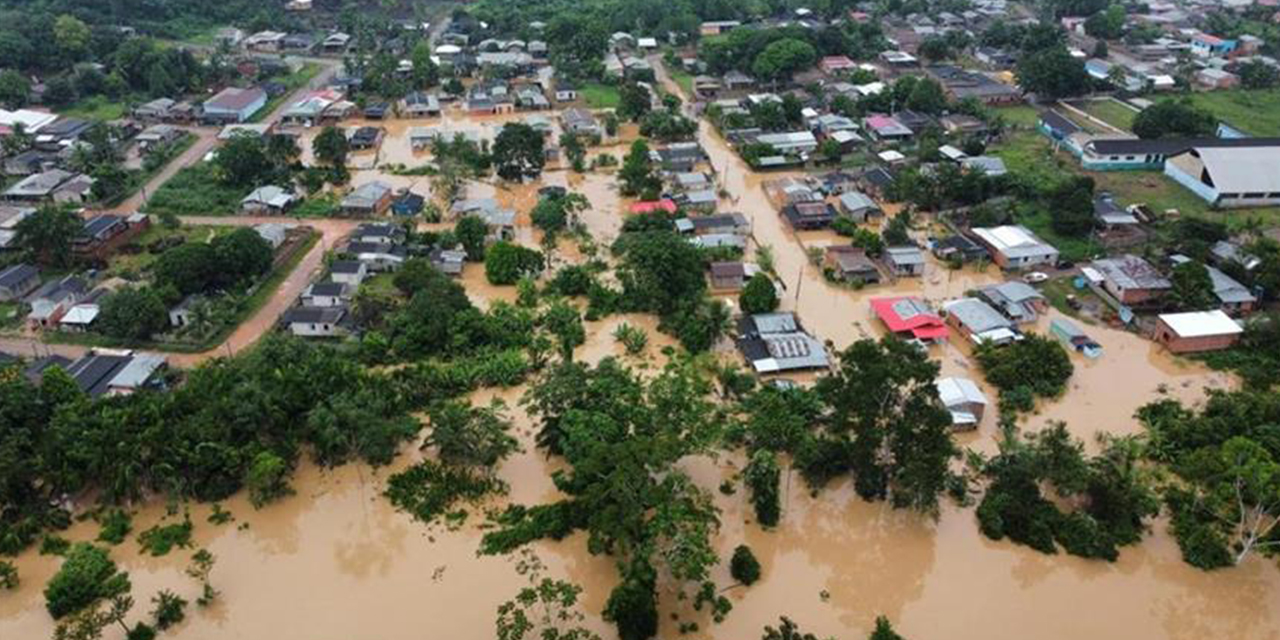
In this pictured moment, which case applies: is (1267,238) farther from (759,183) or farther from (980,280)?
(759,183)

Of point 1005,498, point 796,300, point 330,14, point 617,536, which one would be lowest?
point 330,14

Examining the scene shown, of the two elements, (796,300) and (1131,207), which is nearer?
(796,300)

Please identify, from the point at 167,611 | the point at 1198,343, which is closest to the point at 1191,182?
the point at 1198,343

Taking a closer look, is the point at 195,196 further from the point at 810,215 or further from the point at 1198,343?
the point at 1198,343

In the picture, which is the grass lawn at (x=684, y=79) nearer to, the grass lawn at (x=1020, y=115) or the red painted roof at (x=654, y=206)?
the grass lawn at (x=1020, y=115)

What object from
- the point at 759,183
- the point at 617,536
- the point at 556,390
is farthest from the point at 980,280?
the point at 617,536

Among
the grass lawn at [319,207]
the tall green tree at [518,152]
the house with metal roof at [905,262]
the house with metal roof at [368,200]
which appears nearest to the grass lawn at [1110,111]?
the house with metal roof at [905,262]

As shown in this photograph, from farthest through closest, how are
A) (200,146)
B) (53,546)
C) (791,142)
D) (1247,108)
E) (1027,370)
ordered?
(1247,108), (200,146), (791,142), (1027,370), (53,546)
